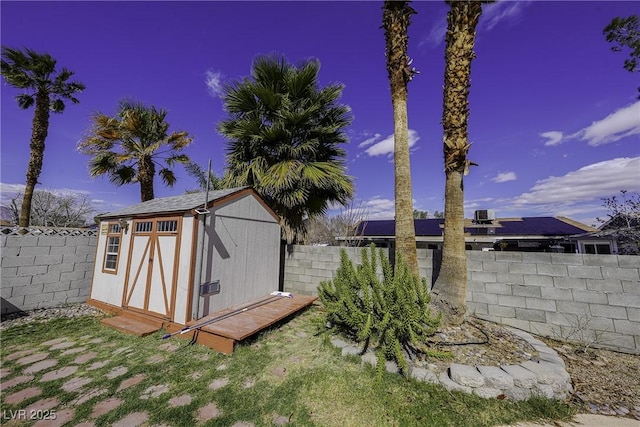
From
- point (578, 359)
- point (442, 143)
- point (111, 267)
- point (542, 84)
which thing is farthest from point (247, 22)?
point (578, 359)

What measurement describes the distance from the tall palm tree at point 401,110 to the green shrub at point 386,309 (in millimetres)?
905

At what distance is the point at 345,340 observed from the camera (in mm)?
3977

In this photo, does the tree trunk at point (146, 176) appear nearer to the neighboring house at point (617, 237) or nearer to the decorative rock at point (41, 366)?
the decorative rock at point (41, 366)

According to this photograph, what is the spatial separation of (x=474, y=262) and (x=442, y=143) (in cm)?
244

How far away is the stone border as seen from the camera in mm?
2600

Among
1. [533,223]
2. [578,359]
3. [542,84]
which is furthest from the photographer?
[533,223]

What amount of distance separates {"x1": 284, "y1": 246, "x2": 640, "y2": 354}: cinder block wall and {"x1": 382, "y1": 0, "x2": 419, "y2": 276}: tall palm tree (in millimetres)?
1180

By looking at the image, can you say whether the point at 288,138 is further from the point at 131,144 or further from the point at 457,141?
the point at 131,144

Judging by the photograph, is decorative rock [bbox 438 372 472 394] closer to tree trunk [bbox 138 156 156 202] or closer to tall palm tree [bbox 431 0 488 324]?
tall palm tree [bbox 431 0 488 324]

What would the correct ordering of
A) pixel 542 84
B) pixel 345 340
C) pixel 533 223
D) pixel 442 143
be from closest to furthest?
pixel 345 340 → pixel 442 143 → pixel 542 84 → pixel 533 223

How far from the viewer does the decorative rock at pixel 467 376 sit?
270 cm

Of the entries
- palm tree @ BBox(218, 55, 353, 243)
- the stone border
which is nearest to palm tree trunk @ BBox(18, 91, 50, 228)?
palm tree @ BBox(218, 55, 353, 243)

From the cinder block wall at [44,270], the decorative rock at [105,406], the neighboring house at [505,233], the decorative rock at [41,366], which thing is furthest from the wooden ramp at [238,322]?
the neighboring house at [505,233]

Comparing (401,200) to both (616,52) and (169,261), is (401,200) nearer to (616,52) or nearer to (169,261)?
(169,261)
